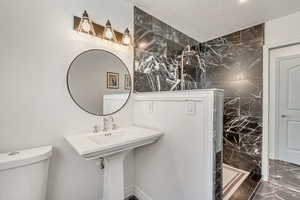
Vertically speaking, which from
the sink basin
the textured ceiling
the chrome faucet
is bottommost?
the sink basin

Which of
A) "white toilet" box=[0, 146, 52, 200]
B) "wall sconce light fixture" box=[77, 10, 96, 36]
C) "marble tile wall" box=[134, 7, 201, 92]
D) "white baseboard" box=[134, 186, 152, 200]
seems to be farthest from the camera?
"marble tile wall" box=[134, 7, 201, 92]

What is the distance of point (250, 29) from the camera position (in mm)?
2295

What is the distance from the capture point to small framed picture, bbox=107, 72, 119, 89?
1.63 metres

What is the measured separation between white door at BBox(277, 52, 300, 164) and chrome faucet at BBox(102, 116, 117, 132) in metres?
2.95

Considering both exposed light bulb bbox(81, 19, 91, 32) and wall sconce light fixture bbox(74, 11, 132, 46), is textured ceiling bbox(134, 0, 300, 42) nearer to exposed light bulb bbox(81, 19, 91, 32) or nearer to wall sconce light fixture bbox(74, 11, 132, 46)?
wall sconce light fixture bbox(74, 11, 132, 46)

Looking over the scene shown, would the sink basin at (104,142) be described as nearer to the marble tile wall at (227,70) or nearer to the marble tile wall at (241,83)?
the marble tile wall at (227,70)

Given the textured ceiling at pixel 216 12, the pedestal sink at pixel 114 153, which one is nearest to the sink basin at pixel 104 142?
the pedestal sink at pixel 114 153

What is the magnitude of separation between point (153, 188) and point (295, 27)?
2801mm

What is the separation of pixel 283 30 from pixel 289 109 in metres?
1.37

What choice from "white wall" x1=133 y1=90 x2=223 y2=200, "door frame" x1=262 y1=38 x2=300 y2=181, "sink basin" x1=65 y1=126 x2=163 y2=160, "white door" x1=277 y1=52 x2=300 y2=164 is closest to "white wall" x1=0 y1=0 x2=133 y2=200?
"sink basin" x1=65 y1=126 x2=163 y2=160

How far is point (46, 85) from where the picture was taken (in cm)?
124

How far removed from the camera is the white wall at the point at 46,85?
1084 millimetres

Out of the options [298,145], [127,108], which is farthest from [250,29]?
[127,108]

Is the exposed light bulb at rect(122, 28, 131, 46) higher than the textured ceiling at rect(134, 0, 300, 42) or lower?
lower
